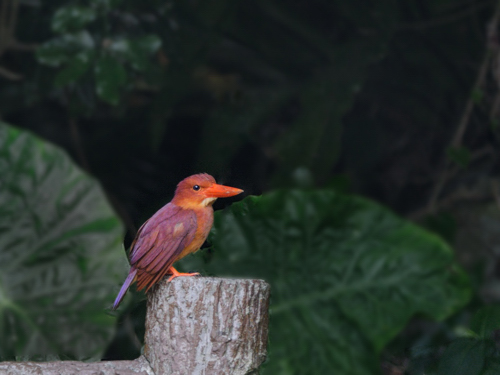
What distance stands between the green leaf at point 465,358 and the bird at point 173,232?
1.37 ft

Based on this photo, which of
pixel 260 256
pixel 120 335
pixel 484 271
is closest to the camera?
pixel 260 256

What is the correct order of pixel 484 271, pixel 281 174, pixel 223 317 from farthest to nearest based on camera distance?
1. pixel 484 271
2. pixel 281 174
3. pixel 223 317

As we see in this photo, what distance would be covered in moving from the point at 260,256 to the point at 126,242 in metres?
0.87

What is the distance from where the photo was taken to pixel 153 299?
30.2 inches

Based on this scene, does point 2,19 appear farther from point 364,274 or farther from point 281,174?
point 364,274

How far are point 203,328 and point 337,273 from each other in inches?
38.6

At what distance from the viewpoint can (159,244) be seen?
73 cm

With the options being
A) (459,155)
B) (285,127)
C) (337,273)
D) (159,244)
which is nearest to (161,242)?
(159,244)

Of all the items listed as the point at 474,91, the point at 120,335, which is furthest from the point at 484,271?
the point at 120,335

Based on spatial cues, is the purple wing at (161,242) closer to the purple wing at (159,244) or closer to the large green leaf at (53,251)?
the purple wing at (159,244)

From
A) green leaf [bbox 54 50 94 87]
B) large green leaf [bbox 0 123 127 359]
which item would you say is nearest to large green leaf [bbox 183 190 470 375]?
large green leaf [bbox 0 123 127 359]

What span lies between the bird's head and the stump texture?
93 mm

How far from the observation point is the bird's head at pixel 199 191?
2.29ft

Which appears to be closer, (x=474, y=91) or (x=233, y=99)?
(x=474, y=91)
